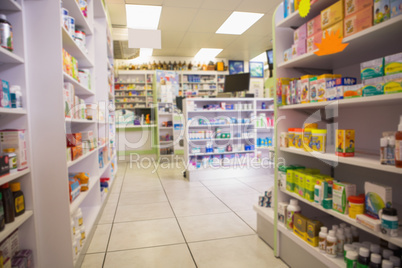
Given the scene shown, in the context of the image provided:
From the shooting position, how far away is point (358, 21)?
1.50 metres

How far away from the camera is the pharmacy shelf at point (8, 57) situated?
144cm

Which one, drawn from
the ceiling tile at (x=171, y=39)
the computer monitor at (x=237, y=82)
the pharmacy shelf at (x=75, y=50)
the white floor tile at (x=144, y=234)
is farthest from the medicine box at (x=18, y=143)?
the ceiling tile at (x=171, y=39)

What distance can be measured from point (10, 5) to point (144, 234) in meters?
2.40

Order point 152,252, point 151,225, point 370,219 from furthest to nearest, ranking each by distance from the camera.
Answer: point 151,225
point 152,252
point 370,219

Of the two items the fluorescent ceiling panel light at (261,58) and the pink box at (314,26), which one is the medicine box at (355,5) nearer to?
the pink box at (314,26)

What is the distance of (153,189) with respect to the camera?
475 cm

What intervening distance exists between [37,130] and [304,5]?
220 centimetres

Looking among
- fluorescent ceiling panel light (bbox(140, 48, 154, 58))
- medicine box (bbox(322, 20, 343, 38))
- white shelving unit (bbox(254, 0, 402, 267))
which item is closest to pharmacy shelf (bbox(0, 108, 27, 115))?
white shelving unit (bbox(254, 0, 402, 267))

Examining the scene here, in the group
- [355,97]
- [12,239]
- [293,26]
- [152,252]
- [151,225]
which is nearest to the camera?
[355,97]

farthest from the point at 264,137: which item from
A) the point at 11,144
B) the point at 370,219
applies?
the point at 11,144

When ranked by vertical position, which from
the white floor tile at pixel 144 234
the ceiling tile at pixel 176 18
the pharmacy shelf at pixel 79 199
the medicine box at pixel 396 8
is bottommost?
the white floor tile at pixel 144 234

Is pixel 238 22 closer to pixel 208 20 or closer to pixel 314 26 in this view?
pixel 208 20

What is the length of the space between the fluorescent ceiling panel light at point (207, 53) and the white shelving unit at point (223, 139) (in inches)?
160

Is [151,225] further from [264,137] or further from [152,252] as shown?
[264,137]
